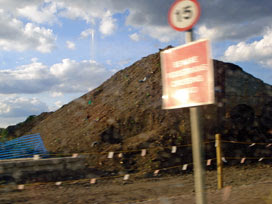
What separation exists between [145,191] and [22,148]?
204 inches

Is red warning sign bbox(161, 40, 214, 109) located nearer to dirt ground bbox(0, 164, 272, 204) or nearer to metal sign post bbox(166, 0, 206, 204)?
metal sign post bbox(166, 0, 206, 204)

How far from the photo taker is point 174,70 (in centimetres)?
327

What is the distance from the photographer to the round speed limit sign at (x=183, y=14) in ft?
10.3

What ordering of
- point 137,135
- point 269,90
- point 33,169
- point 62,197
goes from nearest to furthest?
point 62,197 → point 33,169 → point 137,135 → point 269,90

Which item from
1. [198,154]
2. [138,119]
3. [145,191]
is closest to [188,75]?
[198,154]

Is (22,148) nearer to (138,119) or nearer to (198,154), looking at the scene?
(138,119)

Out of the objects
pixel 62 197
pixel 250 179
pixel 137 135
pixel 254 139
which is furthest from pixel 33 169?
pixel 254 139

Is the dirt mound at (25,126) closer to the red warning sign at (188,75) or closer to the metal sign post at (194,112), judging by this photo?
the red warning sign at (188,75)

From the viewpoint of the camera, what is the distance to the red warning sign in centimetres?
298

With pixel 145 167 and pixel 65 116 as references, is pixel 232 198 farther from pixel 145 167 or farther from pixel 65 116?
pixel 65 116

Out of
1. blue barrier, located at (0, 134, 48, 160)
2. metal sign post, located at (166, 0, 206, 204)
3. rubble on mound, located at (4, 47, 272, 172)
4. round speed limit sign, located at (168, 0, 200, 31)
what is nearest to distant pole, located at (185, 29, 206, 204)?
metal sign post, located at (166, 0, 206, 204)

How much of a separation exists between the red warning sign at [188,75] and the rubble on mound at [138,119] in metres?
8.00

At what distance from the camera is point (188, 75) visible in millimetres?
3119

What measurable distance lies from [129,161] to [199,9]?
29.5ft
